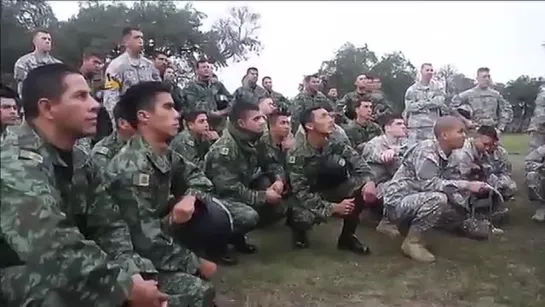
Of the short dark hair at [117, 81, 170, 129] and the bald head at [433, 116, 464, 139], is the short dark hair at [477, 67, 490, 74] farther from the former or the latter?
the short dark hair at [117, 81, 170, 129]

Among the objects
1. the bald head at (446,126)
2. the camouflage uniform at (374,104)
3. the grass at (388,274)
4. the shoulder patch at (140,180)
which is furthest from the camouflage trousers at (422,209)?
the shoulder patch at (140,180)

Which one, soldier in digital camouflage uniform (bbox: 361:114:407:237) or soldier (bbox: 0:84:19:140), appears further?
soldier in digital camouflage uniform (bbox: 361:114:407:237)

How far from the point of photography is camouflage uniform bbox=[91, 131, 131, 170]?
2640mm

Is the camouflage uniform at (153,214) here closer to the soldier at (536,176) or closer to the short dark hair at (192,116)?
the short dark hair at (192,116)

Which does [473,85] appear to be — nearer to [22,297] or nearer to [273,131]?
[273,131]

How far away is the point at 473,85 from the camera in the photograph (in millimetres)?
4891

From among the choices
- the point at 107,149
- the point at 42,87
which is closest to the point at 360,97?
the point at 107,149

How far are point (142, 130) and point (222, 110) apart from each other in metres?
2.88

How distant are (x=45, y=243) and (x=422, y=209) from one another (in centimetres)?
242

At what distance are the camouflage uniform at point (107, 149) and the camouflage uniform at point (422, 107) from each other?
236 centimetres

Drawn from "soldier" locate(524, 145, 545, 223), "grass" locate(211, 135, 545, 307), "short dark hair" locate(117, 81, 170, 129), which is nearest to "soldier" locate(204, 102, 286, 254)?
"grass" locate(211, 135, 545, 307)

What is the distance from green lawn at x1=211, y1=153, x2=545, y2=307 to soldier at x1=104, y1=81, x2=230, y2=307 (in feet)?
1.85

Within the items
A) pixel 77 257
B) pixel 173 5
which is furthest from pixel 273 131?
pixel 77 257

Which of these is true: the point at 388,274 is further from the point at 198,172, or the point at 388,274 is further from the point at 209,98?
the point at 209,98
